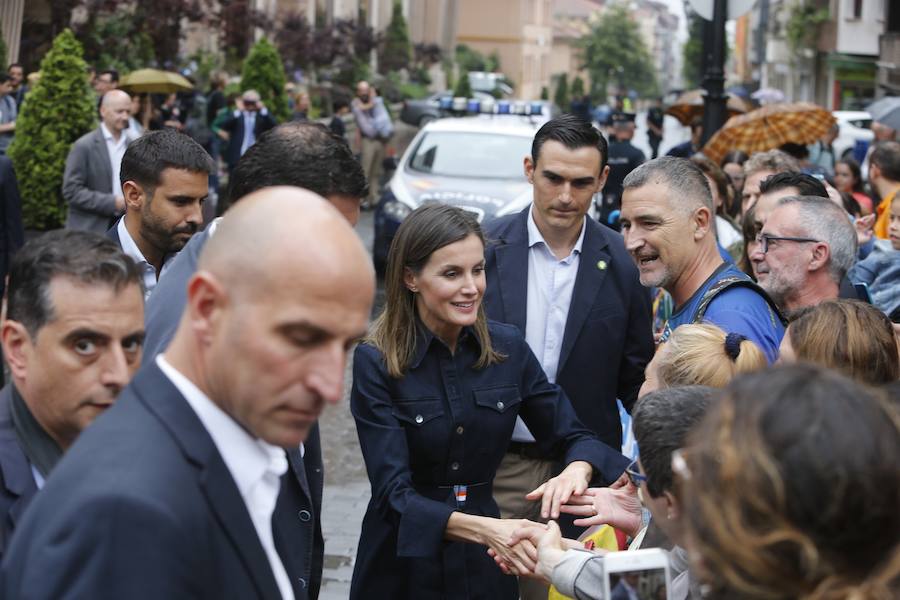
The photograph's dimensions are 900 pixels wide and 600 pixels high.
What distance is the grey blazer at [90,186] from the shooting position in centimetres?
918

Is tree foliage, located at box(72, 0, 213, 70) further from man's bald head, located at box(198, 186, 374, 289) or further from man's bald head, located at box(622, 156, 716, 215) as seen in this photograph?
man's bald head, located at box(198, 186, 374, 289)

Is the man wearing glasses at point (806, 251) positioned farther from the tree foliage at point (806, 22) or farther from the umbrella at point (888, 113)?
the tree foliage at point (806, 22)

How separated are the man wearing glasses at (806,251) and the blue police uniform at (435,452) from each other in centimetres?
140

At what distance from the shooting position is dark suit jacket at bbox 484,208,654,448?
5.11 m

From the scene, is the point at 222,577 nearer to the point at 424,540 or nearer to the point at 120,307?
the point at 120,307

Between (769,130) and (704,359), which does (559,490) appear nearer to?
(704,359)

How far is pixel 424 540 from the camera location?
3.85 metres

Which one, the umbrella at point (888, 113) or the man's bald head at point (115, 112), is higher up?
the umbrella at point (888, 113)

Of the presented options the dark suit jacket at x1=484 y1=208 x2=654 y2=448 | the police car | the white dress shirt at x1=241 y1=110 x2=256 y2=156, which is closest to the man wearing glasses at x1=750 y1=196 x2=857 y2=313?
the dark suit jacket at x1=484 y1=208 x2=654 y2=448

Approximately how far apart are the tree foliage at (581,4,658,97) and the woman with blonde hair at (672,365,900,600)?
97.0 meters

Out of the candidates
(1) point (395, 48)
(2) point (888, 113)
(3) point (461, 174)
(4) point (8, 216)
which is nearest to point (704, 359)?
(4) point (8, 216)

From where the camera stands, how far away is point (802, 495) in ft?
6.06

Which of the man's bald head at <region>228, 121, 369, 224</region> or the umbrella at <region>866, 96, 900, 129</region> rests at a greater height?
the umbrella at <region>866, 96, 900, 129</region>

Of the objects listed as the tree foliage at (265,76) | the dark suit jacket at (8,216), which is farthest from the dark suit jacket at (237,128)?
the dark suit jacket at (8,216)
